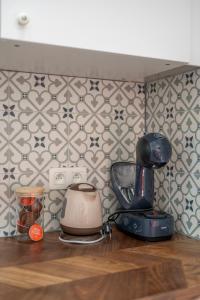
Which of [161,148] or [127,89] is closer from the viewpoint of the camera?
[161,148]

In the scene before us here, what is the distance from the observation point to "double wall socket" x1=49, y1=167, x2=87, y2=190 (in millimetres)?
1388

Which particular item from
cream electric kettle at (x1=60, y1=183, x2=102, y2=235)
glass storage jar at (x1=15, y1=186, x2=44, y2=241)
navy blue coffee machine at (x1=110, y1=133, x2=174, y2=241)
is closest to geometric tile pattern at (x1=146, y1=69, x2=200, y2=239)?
navy blue coffee machine at (x1=110, y1=133, x2=174, y2=241)

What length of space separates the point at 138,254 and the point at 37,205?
399 mm

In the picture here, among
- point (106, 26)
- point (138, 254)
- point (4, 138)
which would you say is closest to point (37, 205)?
point (4, 138)

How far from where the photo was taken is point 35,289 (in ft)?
2.84

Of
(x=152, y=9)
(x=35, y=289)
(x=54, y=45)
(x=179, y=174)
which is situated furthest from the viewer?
(x=179, y=174)

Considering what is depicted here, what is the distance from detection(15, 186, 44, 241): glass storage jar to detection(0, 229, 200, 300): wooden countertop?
0.13 feet

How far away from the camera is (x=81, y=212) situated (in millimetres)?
1271

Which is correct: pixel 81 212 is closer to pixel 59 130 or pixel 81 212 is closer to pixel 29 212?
pixel 29 212

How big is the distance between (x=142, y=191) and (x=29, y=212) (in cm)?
41

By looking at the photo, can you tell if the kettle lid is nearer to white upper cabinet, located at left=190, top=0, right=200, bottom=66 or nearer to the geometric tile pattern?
the geometric tile pattern

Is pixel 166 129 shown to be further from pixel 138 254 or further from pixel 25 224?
pixel 25 224

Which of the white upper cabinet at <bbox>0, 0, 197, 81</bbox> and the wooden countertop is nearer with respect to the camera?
the wooden countertop

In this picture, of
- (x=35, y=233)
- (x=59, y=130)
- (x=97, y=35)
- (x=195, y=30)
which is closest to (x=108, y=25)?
(x=97, y=35)
